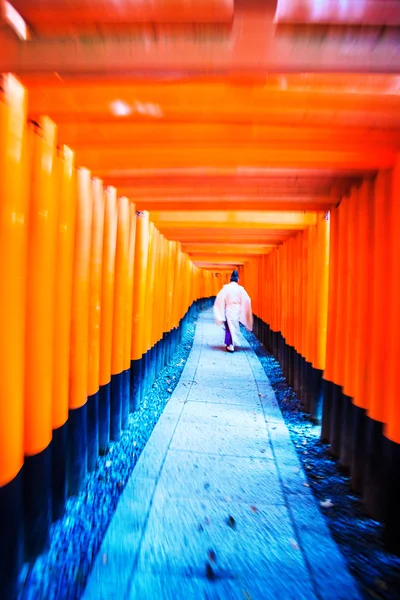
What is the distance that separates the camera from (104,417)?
141 inches

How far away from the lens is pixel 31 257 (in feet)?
6.72

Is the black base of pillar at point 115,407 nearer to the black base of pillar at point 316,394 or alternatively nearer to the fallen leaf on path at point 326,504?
the fallen leaf on path at point 326,504

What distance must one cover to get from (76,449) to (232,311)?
25.3 feet

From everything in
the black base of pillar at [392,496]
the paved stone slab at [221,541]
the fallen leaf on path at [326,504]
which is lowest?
the fallen leaf on path at [326,504]

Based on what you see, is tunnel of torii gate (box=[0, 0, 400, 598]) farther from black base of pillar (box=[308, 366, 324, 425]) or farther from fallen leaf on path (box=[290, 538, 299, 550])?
black base of pillar (box=[308, 366, 324, 425])

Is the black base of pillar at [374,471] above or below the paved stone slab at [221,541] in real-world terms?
Answer: above

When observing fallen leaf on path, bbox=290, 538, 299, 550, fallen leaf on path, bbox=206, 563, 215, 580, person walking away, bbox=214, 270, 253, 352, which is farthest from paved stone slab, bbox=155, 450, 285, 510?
person walking away, bbox=214, 270, 253, 352

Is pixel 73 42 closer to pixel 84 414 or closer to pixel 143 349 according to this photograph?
pixel 84 414

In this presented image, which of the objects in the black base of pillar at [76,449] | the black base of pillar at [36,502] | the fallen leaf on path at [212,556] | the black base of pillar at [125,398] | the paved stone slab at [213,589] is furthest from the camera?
the black base of pillar at [125,398]

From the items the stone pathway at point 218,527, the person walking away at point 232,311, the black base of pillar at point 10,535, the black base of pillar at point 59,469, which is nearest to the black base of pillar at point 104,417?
the stone pathway at point 218,527

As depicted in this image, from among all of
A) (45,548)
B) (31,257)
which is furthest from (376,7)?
(45,548)

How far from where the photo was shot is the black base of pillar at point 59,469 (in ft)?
8.11

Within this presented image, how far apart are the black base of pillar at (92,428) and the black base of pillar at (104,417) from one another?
0.67ft

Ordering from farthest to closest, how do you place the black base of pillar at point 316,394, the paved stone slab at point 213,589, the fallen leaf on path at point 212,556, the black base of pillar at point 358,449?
1. the black base of pillar at point 316,394
2. the black base of pillar at point 358,449
3. the fallen leaf on path at point 212,556
4. the paved stone slab at point 213,589
